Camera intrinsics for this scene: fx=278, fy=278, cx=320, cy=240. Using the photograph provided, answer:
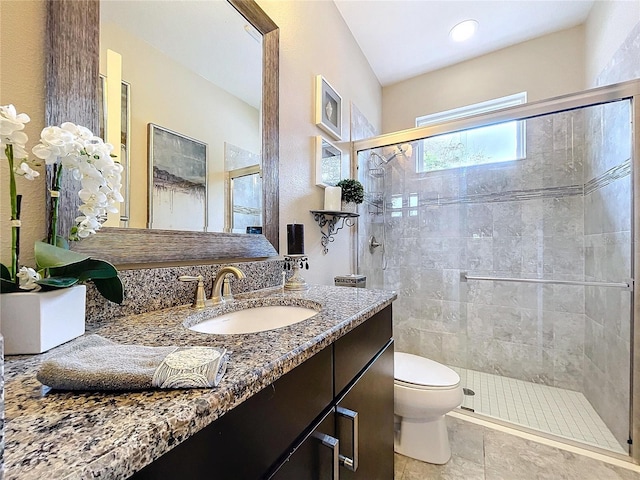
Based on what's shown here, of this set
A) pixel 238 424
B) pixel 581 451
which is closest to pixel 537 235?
pixel 581 451

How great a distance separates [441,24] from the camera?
2.02 m

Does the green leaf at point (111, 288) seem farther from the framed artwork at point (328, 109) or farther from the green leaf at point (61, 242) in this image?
→ the framed artwork at point (328, 109)

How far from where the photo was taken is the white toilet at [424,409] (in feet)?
4.23

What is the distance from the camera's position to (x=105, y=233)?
0.71 m

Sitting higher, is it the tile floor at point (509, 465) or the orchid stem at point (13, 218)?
the orchid stem at point (13, 218)

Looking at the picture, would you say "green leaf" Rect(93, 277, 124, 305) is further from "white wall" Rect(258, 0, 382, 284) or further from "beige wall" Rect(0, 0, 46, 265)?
"white wall" Rect(258, 0, 382, 284)

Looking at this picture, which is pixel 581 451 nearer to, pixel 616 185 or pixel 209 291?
pixel 616 185

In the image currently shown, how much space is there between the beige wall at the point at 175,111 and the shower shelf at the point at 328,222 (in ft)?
1.83

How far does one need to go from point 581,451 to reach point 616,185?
4.60ft

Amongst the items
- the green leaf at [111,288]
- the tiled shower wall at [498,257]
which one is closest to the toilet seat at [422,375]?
the tiled shower wall at [498,257]

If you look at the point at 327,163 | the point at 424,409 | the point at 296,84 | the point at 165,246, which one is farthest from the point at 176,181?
the point at 424,409

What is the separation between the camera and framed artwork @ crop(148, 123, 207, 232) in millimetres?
846

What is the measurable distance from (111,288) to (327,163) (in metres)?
1.36

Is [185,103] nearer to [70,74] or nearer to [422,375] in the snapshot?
A: [70,74]
